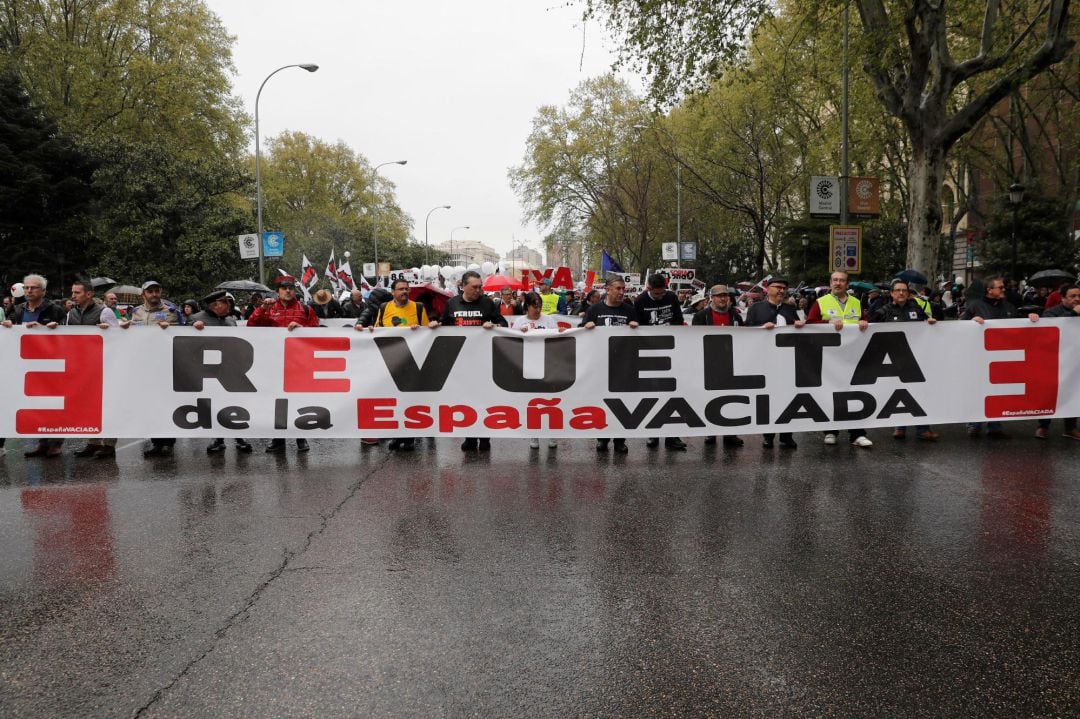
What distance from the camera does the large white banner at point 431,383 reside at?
26.3 feet

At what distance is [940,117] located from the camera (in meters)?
16.1

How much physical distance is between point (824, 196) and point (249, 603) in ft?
56.1

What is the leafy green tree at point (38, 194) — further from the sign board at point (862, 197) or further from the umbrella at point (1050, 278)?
the umbrella at point (1050, 278)

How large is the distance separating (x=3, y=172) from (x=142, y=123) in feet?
29.5

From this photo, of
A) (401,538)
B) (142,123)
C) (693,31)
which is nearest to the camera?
(401,538)

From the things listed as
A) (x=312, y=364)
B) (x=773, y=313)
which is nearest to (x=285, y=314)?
(x=312, y=364)

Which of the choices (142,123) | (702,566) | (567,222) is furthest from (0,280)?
(567,222)

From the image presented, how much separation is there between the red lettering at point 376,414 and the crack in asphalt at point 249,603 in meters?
1.50

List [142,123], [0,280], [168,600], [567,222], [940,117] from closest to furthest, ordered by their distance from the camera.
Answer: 1. [168,600]
2. [940,117]
3. [0,280]
4. [142,123]
5. [567,222]

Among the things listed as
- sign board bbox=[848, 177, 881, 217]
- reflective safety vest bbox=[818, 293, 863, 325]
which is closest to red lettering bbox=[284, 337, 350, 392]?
reflective safety vest bbox=[818, 293, 863, 325]

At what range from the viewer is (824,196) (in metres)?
18.4

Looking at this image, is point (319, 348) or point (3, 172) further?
point (3, 172)

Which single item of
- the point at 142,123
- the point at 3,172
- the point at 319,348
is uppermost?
the point at 142,123

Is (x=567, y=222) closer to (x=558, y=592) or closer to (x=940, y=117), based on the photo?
(x=940, y=117)
